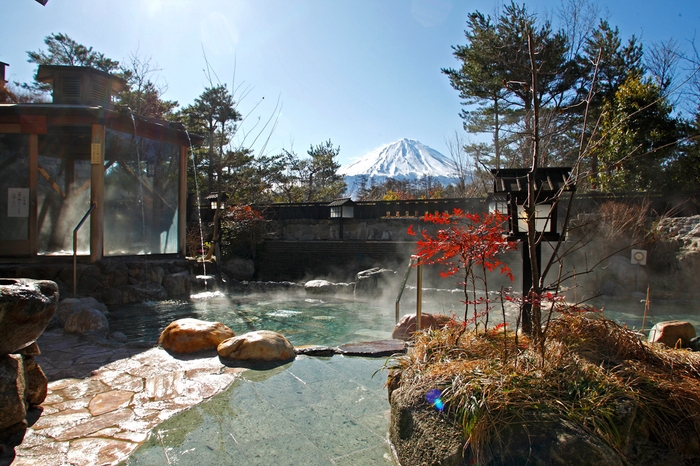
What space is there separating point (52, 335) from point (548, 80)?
19582 mm

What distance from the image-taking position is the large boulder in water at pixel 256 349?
4.19 m

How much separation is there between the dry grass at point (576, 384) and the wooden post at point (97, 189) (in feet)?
26.5

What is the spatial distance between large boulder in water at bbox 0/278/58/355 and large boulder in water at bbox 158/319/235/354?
6.36 ft

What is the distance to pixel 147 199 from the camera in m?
9.97

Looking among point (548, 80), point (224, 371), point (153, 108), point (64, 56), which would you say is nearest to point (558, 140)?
point (548, 80)

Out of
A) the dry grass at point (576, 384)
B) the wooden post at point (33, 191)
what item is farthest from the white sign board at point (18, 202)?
the dry grass at point (576, 384)

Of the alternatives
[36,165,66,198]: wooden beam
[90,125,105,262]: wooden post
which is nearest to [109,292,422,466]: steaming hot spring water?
[90,125,105,262]: wooden post

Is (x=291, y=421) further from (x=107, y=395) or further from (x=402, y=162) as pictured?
(x=402, y=162)

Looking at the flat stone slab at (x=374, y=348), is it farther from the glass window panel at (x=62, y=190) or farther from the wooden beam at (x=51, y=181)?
the wooden beam at (x=51, y=181)

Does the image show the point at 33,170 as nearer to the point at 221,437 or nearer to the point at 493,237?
the point at 221,437

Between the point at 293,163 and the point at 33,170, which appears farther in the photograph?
the point at 293,163

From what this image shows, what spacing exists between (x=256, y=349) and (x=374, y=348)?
4.23 ft

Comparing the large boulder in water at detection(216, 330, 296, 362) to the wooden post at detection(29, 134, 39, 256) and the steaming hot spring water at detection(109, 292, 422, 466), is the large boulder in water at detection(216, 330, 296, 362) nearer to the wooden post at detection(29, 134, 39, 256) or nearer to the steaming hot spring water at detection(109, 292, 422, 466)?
the steaming hot spring water at detection(109, 292, 422, 466)

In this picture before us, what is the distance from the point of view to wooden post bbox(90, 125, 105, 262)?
8.45m
